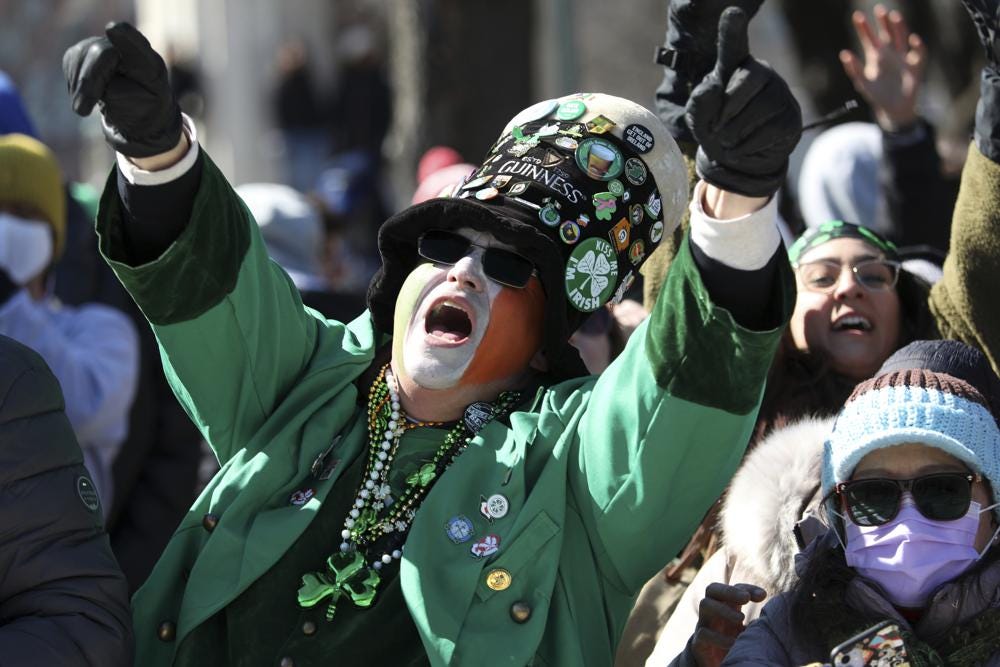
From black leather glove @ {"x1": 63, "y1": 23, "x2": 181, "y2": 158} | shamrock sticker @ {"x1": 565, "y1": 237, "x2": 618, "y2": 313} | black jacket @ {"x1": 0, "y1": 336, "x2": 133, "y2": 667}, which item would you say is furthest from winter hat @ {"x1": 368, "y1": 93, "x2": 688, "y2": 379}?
black jacket @ {"x1": 0, "y1": 336, "x2": 133, "y2": 667}

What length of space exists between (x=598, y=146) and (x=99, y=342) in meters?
2.23

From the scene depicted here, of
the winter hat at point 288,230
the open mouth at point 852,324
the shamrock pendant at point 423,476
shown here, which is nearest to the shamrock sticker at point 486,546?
the shamrock pendant at point 423,476

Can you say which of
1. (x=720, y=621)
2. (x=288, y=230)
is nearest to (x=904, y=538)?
(x=720, y=621)

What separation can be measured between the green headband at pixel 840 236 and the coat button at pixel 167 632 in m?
1.80

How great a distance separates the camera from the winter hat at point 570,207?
3777 millimetres

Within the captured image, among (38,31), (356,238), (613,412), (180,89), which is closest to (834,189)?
(613,412)

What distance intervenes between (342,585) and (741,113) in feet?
4.08

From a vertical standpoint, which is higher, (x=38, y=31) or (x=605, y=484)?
(x=605, y=484)

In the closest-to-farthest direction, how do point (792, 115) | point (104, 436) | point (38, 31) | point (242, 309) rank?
1. point (792, 115)
2. point (242, 309)
3. point (104, 436)
4. point (38, 31)

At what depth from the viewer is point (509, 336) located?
150 inches

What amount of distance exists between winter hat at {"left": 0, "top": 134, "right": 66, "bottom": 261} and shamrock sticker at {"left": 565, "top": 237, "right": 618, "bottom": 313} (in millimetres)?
2385

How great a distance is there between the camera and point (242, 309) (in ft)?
12.3

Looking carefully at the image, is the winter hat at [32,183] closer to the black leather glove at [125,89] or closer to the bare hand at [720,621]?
the black leather glove at [125,89]

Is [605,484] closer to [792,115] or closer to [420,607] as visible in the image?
[420,607]
